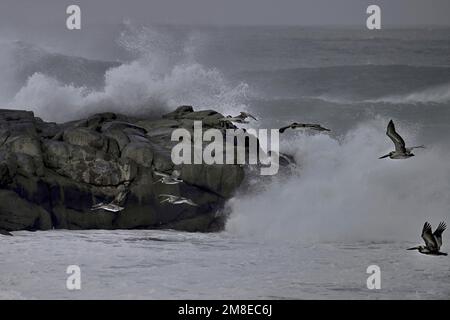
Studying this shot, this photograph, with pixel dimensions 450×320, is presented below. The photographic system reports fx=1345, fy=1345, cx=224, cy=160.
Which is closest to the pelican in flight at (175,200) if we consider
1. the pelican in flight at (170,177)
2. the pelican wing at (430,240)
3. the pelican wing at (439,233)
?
the pelican in flight at (170,177)

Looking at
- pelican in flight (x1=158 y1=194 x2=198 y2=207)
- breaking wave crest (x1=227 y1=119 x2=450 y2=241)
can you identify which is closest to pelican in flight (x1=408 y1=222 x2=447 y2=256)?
breaking wave crest (x1=227 y1=119 x2=450 y2=241)

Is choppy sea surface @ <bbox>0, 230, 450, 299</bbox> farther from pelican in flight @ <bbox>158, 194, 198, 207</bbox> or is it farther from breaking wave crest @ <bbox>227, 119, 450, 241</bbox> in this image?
breaking wave crest @ <bbox>227, 119, 450, 241</bbox>

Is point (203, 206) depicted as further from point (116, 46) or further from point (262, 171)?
point (116, 46)

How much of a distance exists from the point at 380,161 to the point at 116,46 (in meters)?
16.9

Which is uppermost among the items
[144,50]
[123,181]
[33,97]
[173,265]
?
[144,50]

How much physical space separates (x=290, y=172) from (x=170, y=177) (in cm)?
353

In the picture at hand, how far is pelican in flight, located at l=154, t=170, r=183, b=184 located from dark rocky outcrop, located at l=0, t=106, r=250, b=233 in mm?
105

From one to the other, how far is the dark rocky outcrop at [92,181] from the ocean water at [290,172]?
0.40m

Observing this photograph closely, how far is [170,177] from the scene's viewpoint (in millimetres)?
26859

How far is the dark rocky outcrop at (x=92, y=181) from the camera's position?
1037 inches

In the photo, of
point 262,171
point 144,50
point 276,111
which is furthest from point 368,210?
point 144,50

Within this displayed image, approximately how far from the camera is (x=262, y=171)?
2841 cm

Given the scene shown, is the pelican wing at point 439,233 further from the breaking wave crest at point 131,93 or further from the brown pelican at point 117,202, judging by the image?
the breaking wave crest at point 131,93

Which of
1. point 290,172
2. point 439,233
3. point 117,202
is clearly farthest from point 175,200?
point 439,233
